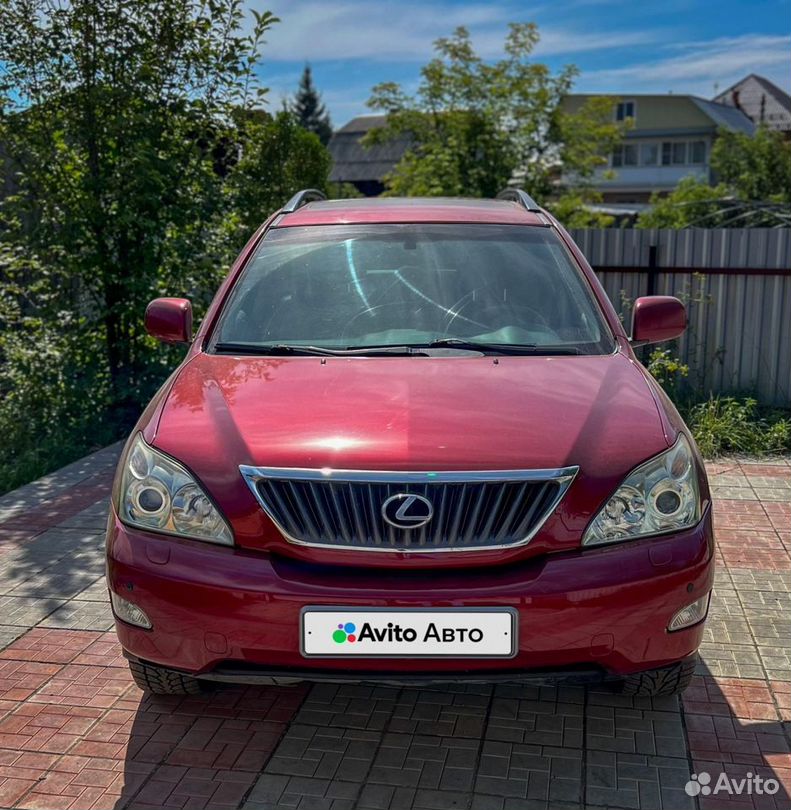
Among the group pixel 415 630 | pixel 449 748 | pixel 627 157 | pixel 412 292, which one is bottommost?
pixel 449 748

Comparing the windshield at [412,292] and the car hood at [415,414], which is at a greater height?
the windshield at [412,292]

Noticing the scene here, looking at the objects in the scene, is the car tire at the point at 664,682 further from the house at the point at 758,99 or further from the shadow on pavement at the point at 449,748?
the house at the point at 758,99

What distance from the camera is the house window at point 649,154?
5678 cm

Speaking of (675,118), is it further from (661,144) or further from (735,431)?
(735,431)

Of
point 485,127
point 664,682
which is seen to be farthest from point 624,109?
point 664,682

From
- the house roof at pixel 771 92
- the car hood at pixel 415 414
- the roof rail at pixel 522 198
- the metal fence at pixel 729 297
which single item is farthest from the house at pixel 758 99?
the car hood at pixel 415 414

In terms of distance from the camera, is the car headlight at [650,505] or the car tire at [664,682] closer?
the car headlight at [650,505]

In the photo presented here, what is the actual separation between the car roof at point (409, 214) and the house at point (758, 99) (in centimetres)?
6700

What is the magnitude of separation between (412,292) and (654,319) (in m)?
1.07

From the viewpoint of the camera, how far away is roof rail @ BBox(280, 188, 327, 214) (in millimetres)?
4957

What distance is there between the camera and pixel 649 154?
57.0 meters

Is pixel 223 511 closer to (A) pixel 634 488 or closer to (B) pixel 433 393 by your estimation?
(B) pixel 433 393

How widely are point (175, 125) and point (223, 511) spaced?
20.0 ft

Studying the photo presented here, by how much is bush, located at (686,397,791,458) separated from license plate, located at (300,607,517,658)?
4687 millimetres
